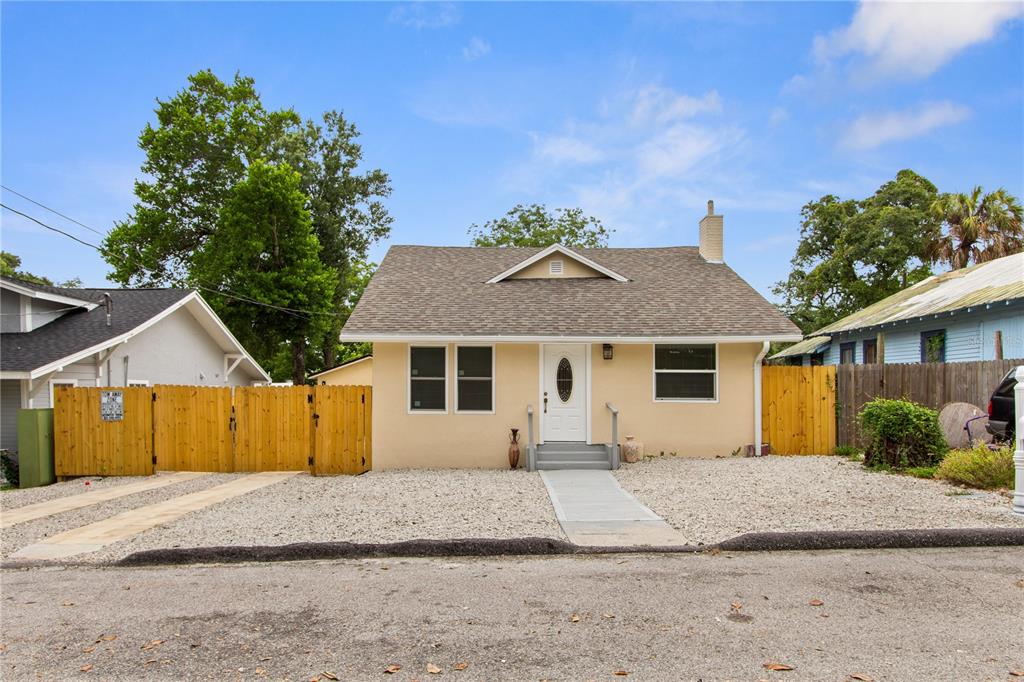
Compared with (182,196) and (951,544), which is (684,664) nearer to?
(951,544)

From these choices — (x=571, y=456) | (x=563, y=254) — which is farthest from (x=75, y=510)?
(x=563, y=254)

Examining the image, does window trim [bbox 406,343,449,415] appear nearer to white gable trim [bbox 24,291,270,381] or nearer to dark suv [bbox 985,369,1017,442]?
white gable trim [bbox 24,291,270,381]

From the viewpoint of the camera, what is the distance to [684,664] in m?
3.62

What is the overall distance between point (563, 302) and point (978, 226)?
2252 centimetres

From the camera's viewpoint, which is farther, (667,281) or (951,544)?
(667,281)

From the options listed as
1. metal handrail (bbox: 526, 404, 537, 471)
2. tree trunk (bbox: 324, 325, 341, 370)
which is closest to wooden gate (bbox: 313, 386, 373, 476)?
metal handrail (bbox: 526, 404, 537, 471)

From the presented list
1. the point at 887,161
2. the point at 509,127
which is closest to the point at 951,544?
the point at 509,127

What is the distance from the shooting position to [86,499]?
9.95 meters

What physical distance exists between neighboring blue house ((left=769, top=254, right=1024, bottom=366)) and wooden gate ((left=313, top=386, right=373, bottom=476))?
40.4 feet

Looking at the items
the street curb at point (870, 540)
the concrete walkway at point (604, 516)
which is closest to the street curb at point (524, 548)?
the street curb at point (870, 540)

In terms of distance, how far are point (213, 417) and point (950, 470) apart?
13071mm

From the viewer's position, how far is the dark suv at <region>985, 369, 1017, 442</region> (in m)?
9.62

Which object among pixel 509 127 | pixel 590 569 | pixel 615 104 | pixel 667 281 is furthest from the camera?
pixel 509 127

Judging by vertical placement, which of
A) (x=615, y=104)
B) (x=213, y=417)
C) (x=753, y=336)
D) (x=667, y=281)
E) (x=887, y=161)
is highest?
(x=887, y=161)
